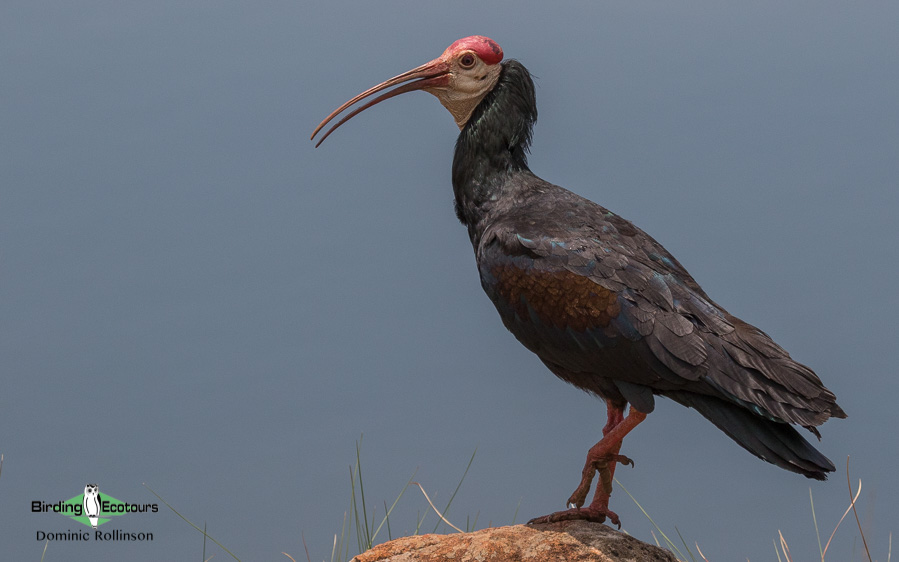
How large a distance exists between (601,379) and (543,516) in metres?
0.87

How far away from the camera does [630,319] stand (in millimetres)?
5402

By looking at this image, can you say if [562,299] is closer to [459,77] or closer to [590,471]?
[590,471]

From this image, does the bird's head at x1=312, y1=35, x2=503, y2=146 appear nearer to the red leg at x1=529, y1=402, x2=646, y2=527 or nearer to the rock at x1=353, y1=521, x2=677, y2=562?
the red leg at x1=529, y1=402, x2=646, y2=527

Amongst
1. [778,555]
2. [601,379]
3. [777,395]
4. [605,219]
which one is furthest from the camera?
[778,555]

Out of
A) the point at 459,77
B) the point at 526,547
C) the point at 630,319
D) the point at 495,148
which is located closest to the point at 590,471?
the point at 526,547

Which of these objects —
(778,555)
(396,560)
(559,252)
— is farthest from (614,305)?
(778,555)

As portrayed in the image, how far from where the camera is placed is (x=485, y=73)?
6574mm

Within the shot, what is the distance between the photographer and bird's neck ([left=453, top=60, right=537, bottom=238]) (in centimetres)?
639

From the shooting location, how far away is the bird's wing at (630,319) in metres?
5.26

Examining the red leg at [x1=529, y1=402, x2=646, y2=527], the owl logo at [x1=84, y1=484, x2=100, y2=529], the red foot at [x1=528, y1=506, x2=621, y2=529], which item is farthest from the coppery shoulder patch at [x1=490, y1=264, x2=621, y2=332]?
the owl logo at [x1=84, y1=484, x2=100, y2=529]

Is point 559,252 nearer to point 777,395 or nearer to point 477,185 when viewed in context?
point 477,185

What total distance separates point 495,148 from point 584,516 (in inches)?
94.4

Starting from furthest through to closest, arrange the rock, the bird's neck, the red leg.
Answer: the bird's neck
the red leg
the rock

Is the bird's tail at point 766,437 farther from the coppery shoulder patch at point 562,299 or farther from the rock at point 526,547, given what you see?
the rock at point 526,547
